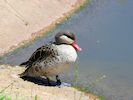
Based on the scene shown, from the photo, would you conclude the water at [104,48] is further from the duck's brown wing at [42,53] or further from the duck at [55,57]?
the duck's brown wing at [42,53]

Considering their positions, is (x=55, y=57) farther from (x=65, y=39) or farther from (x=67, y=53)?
(x=65, y=39)

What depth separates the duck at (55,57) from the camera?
395 inches

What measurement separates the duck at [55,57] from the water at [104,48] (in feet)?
2.43

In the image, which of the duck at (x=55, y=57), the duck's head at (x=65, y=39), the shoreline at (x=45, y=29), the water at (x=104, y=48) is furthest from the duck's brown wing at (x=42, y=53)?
the shoreline at (x=45, y=29)

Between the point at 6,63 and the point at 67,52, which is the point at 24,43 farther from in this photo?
the point at 67,52

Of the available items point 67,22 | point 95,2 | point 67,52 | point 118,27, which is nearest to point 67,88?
point 67,52

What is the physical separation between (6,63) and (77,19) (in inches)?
190

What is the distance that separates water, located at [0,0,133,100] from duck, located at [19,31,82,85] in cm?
74

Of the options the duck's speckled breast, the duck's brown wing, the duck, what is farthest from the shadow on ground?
the duck's speckled breast

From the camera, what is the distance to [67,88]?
35.0ft

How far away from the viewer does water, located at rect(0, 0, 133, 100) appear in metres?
11.6

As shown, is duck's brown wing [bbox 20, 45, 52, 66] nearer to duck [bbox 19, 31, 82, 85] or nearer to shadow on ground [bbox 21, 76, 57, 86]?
duck [bbox 19, 31, 82, 85]

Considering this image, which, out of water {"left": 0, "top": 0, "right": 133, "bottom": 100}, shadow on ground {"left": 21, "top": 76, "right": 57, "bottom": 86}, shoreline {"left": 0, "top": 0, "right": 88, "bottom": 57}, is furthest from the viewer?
shoreline {"left": 0, "top": 0, "right": 88, "bottom": 57}

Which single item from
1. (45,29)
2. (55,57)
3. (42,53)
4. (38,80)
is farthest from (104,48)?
(55,57)
